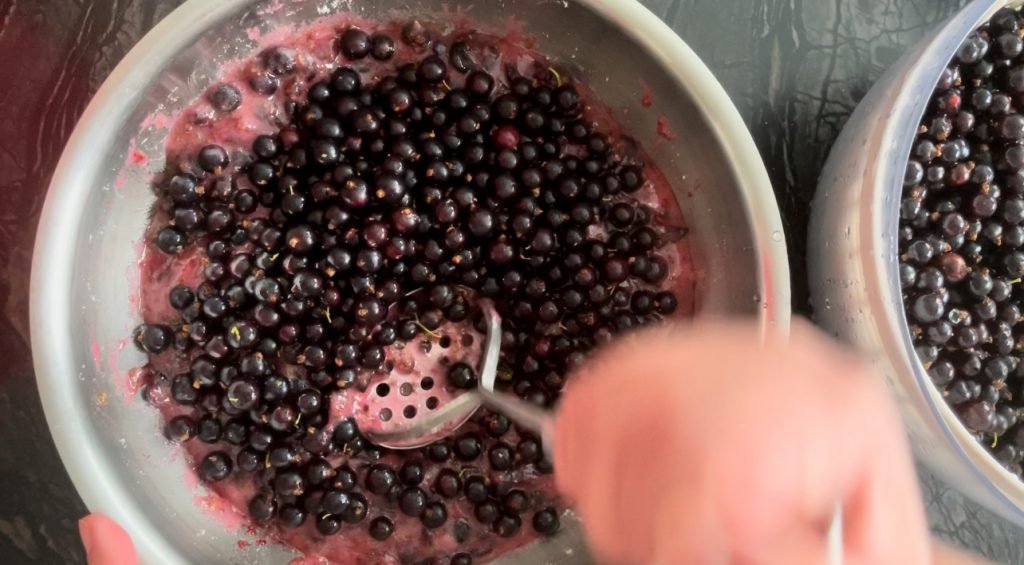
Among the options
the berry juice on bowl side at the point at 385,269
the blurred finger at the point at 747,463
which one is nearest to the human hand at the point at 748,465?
the blurred finger at the point at 747,463

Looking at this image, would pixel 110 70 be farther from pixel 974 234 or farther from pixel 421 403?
pixel 974 234

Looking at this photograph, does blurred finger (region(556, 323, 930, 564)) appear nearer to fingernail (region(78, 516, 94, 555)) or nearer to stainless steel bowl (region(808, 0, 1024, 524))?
stainless steel bowl (region(808, 0, 1024, 524))

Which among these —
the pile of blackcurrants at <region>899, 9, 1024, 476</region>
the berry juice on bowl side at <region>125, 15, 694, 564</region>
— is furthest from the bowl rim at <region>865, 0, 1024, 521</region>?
the berry juice on bowl side at <region>125, 15, 694, 564</region>

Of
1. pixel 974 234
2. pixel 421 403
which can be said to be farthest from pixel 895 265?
pixel 421 403

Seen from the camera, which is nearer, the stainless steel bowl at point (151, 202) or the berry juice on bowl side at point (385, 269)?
the stainless steel bowl at point (151, 202)

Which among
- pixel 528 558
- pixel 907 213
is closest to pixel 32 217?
pixel 528 558

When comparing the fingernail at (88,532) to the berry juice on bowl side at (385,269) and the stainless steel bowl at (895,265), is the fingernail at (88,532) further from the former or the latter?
the stainless steel bowl at (895,265)

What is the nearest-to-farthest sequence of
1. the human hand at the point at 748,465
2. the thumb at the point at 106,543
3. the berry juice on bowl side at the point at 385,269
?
the human hand at the point at 748,465 → the thumb at the point at 106,543 → the berry juice on bowl side at the point at 385,269

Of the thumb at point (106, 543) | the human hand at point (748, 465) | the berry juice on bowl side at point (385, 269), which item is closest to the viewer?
the human hand at point (748, 465)
